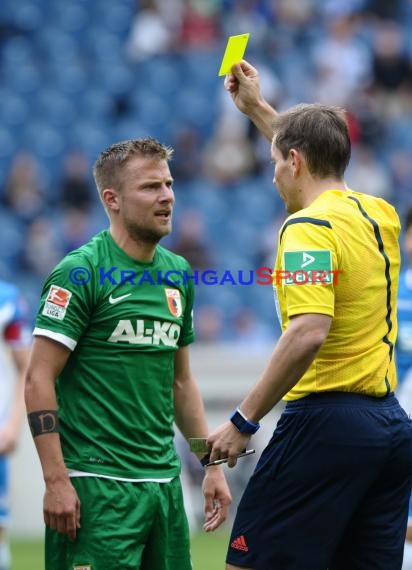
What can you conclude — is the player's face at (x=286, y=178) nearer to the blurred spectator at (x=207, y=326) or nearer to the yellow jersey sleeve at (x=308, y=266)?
the yellow jersey sleeve at (x=308, y=266)

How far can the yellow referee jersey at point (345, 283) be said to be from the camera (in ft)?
13.6

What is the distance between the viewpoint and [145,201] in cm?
469

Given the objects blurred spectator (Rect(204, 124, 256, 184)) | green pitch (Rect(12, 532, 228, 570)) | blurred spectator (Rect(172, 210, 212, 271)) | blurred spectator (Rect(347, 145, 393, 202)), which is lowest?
green pitch (Rect(12, 532, 228, 570))

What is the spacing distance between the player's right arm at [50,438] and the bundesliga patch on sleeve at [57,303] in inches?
3.9

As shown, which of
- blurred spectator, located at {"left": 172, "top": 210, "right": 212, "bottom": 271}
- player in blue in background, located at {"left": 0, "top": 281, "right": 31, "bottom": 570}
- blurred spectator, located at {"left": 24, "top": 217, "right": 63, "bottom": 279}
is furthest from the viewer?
blurred spectator, located at {"left": 24, "top": 217, "right": 63, "bottom": 279}

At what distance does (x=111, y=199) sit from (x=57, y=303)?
1.87 ft

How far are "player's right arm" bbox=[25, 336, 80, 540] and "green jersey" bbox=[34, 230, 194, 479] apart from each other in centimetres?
A: 9

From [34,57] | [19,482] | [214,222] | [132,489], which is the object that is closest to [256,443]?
[19,482]

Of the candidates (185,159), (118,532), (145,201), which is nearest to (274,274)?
(145,201)

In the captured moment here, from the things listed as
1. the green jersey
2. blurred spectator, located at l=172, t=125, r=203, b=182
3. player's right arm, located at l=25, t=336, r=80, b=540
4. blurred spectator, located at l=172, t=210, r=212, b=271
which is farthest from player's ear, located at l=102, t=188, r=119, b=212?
blurred spectator, located at l=172, t=125, r=203, b=182

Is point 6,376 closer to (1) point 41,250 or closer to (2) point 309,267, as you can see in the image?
(2) point 309,267

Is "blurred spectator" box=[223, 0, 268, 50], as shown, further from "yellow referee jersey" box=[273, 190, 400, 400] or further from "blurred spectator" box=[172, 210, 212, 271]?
"yellow referee jersey" box=[273, 190, 400, 400]

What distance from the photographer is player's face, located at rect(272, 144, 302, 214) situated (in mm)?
4430

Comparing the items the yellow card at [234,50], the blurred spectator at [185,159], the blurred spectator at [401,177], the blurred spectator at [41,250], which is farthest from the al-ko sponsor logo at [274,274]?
the blurred spectator at [185,159]
